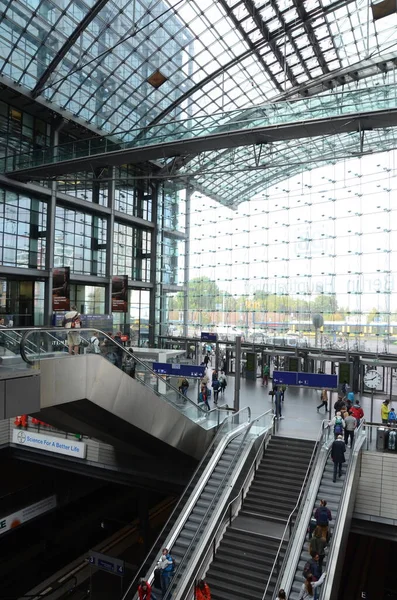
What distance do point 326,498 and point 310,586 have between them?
2.89 m

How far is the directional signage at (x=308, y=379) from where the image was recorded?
14795 millimetres

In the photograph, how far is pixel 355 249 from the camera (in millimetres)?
27797

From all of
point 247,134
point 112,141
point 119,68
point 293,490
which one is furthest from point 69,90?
point 293,490

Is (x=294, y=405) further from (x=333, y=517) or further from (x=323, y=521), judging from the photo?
(x=323, y=521)

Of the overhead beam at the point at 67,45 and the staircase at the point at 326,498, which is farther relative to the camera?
the overhead beam at the point at 67,45

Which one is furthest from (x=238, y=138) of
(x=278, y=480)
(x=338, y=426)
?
(x=278, y=480)

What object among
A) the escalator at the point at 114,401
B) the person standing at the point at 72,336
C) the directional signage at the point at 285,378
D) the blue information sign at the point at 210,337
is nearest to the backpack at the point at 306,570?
the escalator at the point at 114,401

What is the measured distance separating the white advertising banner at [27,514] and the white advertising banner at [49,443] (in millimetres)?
2328

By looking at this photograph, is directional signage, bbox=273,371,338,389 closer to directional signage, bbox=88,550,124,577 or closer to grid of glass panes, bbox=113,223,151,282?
directional signage, bbox=88,550,124,577

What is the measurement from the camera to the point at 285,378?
15.6m

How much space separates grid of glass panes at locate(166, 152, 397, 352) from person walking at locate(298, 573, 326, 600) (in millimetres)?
18982

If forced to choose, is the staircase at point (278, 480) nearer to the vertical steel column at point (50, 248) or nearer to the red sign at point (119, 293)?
the vertical steel column at point (50, 248)

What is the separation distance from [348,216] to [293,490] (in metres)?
19.9

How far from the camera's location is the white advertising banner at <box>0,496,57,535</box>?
15.6 metres
